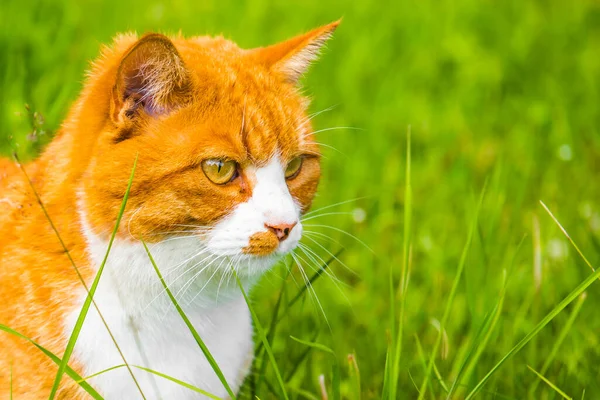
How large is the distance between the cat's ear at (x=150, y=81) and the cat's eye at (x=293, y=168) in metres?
0.35

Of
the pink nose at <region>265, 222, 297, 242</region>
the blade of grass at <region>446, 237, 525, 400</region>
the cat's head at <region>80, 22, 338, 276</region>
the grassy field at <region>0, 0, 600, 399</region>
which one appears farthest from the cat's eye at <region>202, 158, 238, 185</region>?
the blade of grass at <region>446, 237, 525, 400</region>

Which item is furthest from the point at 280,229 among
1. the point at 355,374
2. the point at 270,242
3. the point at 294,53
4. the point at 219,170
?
the point at 294,53

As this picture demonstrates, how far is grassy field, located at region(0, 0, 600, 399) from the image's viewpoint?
2.29 m

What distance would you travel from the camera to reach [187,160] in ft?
5.90

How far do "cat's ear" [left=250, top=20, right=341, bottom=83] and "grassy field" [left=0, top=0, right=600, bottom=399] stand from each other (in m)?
0.34

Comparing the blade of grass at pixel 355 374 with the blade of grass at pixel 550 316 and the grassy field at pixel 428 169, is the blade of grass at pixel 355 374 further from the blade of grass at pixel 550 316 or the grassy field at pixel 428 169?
the blade of grass at pixel 550 316

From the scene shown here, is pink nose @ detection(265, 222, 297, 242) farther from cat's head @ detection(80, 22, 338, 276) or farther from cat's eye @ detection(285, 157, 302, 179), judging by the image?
cat's eye @ detection(285, 157, 302, 179)

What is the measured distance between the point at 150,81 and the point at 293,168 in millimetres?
470

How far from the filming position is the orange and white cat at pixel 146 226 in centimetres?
178

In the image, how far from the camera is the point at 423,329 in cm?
268

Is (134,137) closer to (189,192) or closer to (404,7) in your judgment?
(189,192)

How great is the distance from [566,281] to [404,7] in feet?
9.45

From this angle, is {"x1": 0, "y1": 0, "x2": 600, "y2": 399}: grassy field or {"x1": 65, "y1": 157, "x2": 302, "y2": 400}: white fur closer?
{"x1": 65, "y1": 157, "x2": 302, "y2": 400}: white fur

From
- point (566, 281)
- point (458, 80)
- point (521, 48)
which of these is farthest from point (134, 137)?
point (521, 48)
